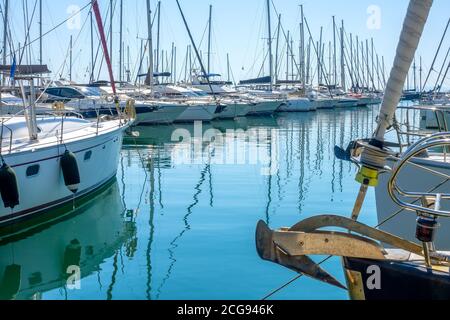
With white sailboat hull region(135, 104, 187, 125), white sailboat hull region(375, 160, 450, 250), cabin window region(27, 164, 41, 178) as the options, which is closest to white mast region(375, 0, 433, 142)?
white sailboat hull region(375, 160, 450, 250)

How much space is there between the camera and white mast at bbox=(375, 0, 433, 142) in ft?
15.6

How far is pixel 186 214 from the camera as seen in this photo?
1242 centimetres

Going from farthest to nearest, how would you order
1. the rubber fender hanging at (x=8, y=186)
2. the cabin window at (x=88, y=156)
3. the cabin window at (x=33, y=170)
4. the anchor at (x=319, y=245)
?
the cabin window at (x=88, y=156) < the cabin window at (x=33, y=170) < the rubber fender hanging at (x=8, y=186) < the anchor at (x=319, y=245)

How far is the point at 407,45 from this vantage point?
4.82 meters

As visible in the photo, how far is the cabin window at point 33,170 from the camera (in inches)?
428

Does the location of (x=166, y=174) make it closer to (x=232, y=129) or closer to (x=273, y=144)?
(x=273, y=144)

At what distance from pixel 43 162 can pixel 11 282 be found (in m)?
3.51

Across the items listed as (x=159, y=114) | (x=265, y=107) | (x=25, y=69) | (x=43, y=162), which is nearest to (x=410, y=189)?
(x=43, y=162)

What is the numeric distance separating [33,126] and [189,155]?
1151 centimetres

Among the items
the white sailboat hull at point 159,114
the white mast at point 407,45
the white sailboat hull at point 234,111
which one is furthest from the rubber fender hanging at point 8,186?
the white sailboat hull at point 234,111

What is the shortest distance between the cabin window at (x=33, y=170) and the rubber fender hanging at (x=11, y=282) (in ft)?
8.14

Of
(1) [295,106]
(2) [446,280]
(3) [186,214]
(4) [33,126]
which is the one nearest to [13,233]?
(4) [33,126]

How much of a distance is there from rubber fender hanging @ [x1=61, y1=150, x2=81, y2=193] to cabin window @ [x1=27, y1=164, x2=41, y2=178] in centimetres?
68

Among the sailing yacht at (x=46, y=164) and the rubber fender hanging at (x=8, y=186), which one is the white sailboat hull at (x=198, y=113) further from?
the rubber fender hanging at (x=8, y=186)
